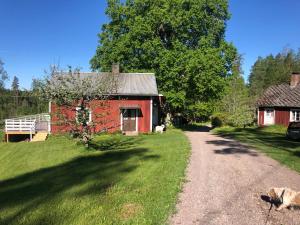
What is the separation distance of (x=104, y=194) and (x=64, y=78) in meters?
10.2

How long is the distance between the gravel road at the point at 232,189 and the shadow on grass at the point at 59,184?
2.36 m

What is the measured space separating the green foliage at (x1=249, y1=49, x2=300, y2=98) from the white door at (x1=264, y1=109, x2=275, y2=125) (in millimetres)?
22517

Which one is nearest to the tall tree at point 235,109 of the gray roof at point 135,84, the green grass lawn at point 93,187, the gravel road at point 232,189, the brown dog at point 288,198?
the gray roof at point 135,84

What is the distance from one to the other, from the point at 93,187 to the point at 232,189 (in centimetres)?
385

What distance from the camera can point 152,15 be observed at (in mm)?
34500

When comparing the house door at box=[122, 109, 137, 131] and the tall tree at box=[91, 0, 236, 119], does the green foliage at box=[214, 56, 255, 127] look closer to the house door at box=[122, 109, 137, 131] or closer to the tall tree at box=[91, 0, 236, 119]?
the tall tree at box=[91, 0, 236, 119]

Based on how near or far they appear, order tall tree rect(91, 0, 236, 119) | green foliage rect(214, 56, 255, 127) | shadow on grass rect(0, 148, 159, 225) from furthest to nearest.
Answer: green foliage rect(214, 56, 255, 127) < tall tree rect(91, 0, 236, 119) < shadow on grass rect(0, 148, 159, 225)

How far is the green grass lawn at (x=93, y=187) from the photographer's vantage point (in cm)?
757

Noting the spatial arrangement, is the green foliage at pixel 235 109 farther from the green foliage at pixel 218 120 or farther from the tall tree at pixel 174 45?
the tall tree at pixel 174 45

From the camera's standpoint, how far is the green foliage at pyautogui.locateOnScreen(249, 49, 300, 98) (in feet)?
232

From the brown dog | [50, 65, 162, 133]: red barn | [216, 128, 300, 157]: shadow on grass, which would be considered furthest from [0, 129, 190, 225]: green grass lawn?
[50, 65, 162, 133]: red barn

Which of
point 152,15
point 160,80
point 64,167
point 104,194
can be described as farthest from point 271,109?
point 104,194

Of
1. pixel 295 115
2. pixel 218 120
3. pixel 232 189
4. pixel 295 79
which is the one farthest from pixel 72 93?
pixel 295 79

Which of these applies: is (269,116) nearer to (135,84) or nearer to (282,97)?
(282,97)
